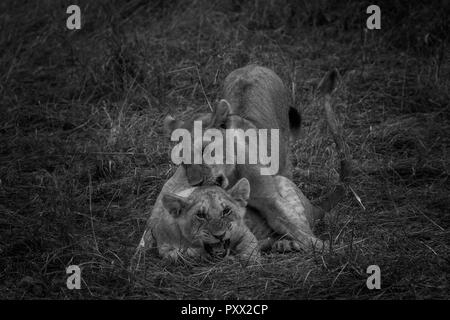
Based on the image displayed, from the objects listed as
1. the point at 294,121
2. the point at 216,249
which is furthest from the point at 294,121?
the point at 216,249

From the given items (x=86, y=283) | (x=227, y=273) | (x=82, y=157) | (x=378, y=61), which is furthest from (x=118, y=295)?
(x=378, y=61)

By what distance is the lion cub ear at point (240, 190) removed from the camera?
5.48 m

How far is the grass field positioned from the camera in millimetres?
4965

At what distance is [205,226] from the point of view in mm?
5152

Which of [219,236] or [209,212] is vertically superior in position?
[209,212]

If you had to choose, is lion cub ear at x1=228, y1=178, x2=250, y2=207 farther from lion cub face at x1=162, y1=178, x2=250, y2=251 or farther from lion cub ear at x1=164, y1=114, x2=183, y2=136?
lion cub ear at x1=164, y1=114, x2=183, y2=136

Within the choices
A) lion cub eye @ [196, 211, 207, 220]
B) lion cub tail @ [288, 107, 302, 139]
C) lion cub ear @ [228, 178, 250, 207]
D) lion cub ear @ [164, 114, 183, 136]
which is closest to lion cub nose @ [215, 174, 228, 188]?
lion cub ear @ [228, 178, 250, 207]

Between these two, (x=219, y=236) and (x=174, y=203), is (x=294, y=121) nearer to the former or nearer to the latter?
(x=174, y=203)

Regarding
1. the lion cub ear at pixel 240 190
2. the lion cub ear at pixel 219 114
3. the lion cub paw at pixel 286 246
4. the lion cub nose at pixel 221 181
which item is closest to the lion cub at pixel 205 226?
the lion cub ear at pixel 240 190

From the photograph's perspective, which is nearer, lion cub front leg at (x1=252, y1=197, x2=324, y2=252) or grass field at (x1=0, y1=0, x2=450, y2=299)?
grass field at (x1=0, y1=0, x2=450, y2=299)

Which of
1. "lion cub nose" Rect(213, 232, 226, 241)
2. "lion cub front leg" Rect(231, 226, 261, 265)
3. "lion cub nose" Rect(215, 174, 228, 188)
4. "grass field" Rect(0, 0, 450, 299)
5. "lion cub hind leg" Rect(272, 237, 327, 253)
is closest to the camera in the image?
"grass field" Rect(0, 0, 450, 299)

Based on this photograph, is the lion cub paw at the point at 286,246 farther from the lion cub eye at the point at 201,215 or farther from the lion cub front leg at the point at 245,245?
the lion cub eye at the point at 201,215

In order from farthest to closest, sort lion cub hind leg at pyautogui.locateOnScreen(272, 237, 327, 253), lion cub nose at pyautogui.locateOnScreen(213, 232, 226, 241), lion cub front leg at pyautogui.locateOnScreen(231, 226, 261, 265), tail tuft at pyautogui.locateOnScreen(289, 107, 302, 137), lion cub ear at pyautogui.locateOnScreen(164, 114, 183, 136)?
tail tuft at pyautogui.locateOnScreen(289, 107, 302, 137), lion cub ear at pyautogui.locateOnScreen(164, 114, 183, 136), lion cub hind leg at pyautogui.locateOnScreen(272, 237, 327, 253), lion cub front leg at pyautogui.locateOnScreen(231, 226, 261, 265), lion cub nose at pyautogui.locateOnScreen(213, 232, 226, 241)

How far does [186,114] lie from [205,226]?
8.85ft
